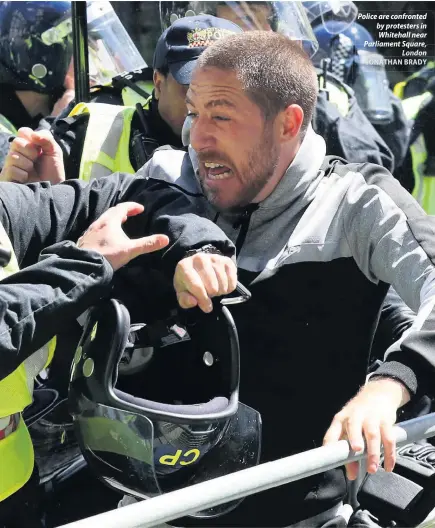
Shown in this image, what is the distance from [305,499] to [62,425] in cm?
74

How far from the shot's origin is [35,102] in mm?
3574

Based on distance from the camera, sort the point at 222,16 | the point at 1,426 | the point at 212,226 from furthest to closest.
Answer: the point at 222,16 → the point at 212,226 → the point at 1,426

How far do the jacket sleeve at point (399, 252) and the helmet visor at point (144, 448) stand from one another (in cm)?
34

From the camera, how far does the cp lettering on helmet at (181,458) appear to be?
4.71 feet

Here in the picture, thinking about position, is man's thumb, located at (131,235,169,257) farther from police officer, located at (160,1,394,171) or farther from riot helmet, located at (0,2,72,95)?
riot helmet, located at (0,2,72,95)

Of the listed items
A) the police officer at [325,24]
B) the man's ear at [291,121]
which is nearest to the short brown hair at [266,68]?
the man's ear at [291,121]

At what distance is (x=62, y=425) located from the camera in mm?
2285

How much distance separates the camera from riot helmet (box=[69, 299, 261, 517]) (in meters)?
1.39

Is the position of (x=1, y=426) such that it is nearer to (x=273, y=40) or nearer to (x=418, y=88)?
(x=273, y=40)

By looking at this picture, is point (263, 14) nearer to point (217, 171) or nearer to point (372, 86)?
point (372, 86)

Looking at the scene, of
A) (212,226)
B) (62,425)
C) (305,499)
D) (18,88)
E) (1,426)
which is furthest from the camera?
(18,88)

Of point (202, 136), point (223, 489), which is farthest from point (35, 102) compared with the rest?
point (223, 489)

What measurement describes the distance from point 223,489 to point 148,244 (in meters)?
0.44

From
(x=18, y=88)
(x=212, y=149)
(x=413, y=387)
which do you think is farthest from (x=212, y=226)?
(x=18, y=88)
